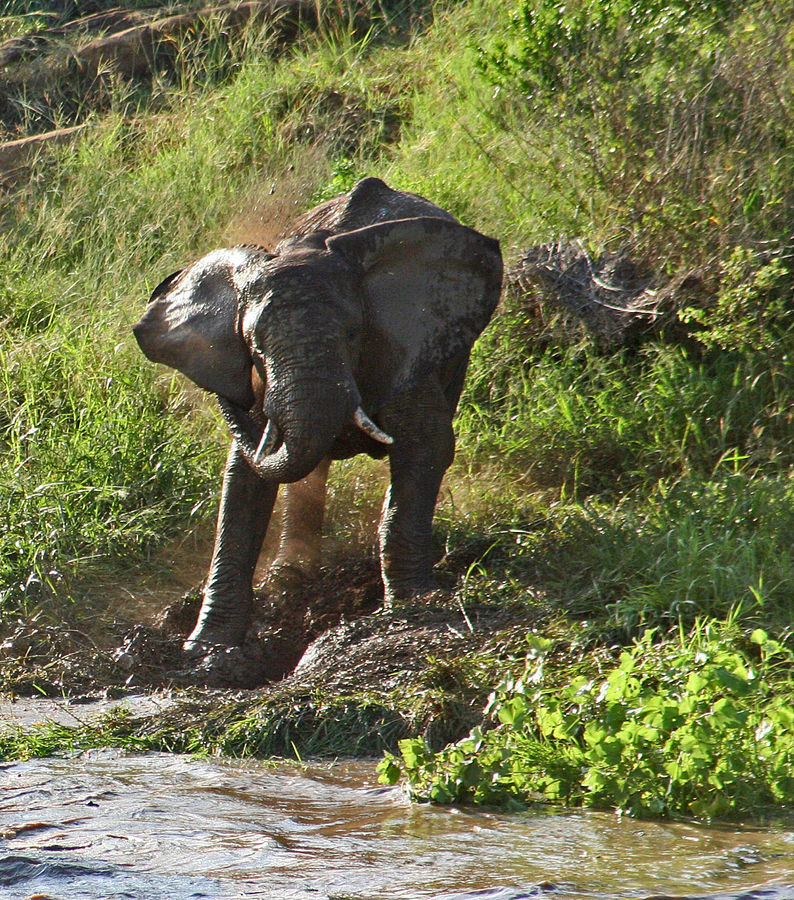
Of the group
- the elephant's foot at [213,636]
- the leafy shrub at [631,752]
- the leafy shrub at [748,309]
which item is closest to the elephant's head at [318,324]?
the elephant's foot at [213,636]

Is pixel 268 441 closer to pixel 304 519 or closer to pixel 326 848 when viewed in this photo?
pixel 304 519

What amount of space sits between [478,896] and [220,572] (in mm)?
2828

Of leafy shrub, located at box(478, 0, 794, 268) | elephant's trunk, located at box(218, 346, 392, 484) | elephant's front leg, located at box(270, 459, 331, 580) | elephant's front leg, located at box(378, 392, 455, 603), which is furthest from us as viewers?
leafy shrub, located at box(478, 0, 794, 268)

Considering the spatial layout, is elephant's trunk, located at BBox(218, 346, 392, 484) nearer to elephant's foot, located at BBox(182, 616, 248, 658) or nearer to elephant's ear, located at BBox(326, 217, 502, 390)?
elephant's ear, located at BBox(326, 217, 502, 390)

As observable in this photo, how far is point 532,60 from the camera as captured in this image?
322 inches

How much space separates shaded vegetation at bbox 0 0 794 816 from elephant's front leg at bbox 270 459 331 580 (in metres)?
0.19

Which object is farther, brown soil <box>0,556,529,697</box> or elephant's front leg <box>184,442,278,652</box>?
elephant's front leg <box>184,442,278,652</box>

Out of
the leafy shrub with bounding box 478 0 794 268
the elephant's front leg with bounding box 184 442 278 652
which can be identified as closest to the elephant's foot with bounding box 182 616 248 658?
the elephant's front leg with bounding box 184 442 278 652

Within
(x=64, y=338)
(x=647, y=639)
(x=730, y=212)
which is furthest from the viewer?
(x=64, y=338)

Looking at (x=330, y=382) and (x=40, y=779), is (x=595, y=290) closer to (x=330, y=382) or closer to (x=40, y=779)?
(x=330, y=382)

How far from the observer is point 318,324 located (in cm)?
474

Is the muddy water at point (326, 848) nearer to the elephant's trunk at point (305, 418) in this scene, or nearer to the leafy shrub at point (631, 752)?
the leafy shrub at point (631, 752)

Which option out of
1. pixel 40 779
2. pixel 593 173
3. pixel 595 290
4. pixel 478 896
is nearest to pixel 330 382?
pixel 40 779

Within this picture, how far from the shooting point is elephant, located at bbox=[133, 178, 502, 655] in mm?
4820
